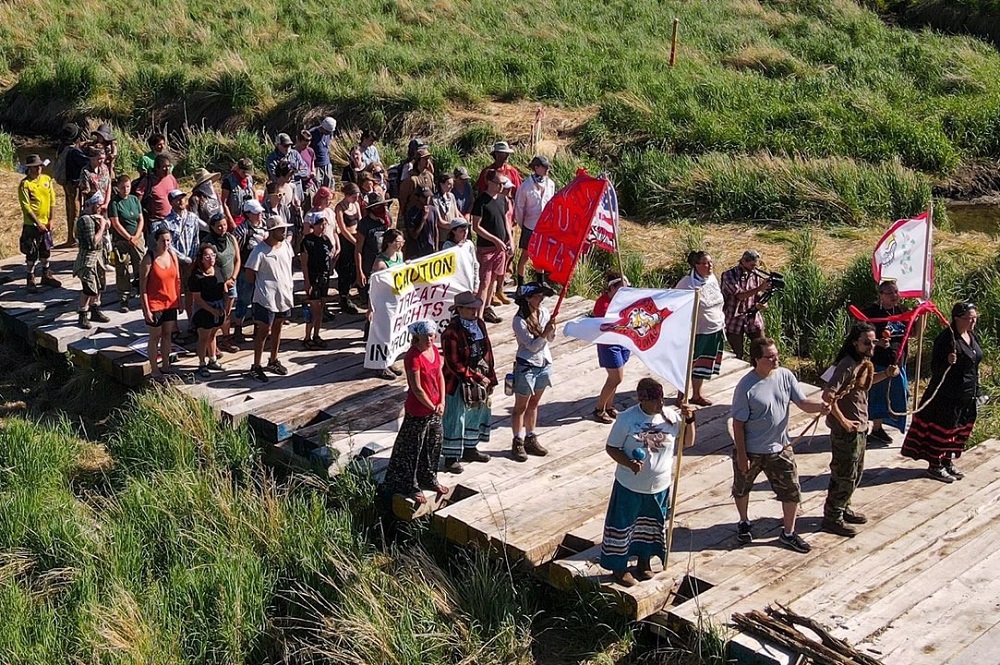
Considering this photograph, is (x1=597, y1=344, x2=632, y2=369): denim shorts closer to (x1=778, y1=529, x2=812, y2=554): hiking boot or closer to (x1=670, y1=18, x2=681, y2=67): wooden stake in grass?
(x1=778, y1=529, x2=812, y2=554): hiking boot

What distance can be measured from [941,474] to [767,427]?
2369 millimetres

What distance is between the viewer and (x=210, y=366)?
12797 mm

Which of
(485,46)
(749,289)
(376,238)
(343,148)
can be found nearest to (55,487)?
(376,238)

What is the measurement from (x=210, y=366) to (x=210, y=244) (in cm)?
123

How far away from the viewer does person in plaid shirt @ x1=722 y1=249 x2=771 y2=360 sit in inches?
467

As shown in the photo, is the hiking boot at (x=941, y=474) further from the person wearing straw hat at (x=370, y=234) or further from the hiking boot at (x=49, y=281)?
the hiking boot at (x=49, y=281)

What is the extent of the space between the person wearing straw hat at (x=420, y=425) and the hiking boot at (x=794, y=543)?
267 cm

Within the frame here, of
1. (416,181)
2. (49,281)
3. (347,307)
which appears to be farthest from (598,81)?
(49,281)

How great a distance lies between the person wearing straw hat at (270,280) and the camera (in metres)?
12.0

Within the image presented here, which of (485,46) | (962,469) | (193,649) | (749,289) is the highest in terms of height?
(485,46)

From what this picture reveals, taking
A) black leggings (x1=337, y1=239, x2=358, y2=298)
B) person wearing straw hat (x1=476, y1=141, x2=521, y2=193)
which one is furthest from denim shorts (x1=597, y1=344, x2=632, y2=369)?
black leggings (x1=337, y1=239, x2=358, y2=298)

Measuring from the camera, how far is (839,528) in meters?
9.59

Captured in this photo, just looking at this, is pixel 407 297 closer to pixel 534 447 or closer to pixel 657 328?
pixel 534 447

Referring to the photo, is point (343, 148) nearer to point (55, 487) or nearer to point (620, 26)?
point (620, 26)
